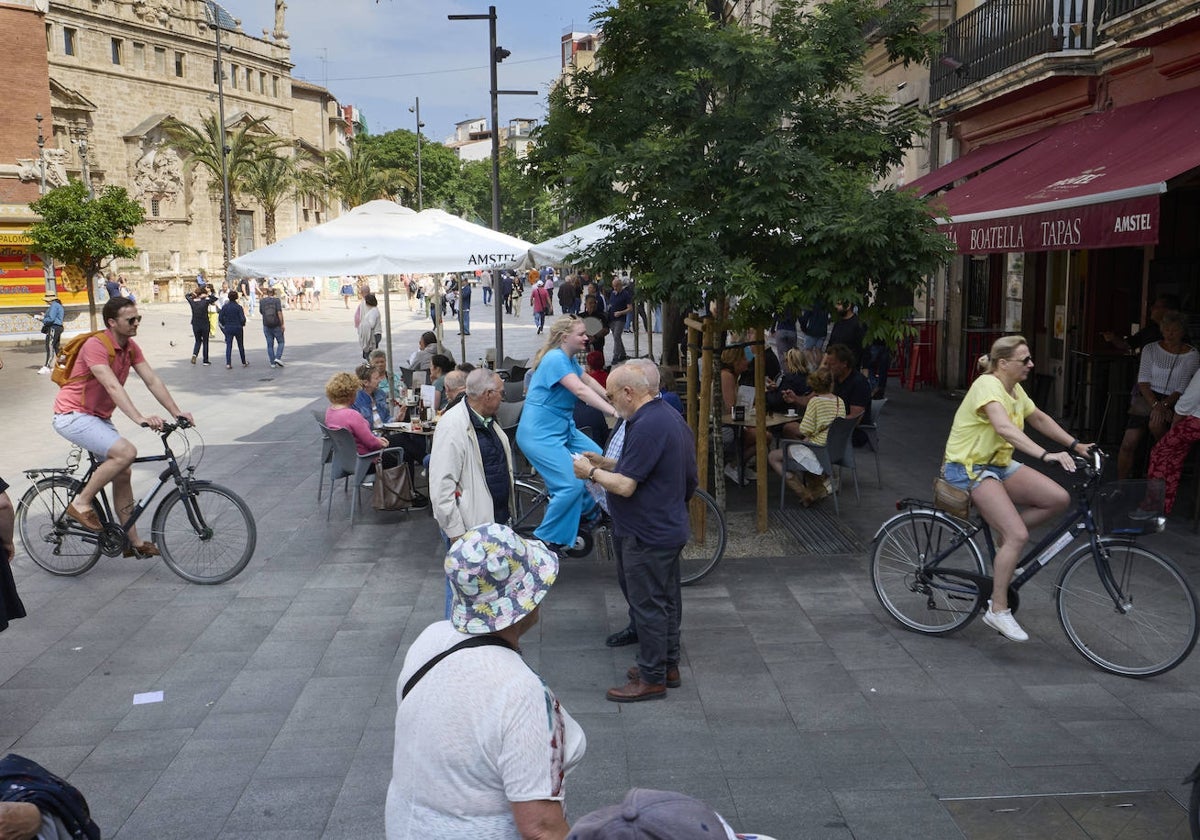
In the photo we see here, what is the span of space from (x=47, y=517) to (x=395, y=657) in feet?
10.8

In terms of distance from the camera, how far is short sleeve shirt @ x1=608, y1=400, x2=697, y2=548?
5270 millimetres

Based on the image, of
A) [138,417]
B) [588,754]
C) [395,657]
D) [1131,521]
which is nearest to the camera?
[588,754]

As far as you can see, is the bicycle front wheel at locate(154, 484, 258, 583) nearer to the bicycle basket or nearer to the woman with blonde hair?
the woman with blonde hair

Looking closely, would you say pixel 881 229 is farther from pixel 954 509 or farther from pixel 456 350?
pixel 456 350

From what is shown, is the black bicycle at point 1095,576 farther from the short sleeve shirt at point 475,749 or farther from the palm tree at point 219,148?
the palm tree at point 219,148

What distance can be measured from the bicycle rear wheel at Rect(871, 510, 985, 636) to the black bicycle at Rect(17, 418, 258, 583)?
432cm

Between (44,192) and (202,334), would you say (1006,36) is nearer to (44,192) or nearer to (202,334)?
(202,334)

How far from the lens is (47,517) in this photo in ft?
25.9

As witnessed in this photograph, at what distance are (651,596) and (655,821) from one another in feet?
12.3

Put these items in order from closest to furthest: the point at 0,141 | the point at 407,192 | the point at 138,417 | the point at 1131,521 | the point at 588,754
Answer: the point at 588,754, the point at 1131,521, the point at 138,417, the point at 0,141, the point at 407,192

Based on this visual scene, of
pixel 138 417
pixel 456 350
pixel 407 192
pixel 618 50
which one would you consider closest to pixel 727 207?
pixel 618 50

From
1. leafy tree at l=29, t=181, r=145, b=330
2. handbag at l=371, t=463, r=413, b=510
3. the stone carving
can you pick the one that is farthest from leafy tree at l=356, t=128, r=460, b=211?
handbag at l=371, t=463, r=413, b=510

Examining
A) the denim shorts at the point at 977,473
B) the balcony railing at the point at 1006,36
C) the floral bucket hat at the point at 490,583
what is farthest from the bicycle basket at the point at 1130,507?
the balcony railing at the point at 1006,36

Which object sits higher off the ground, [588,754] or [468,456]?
[468,456]
